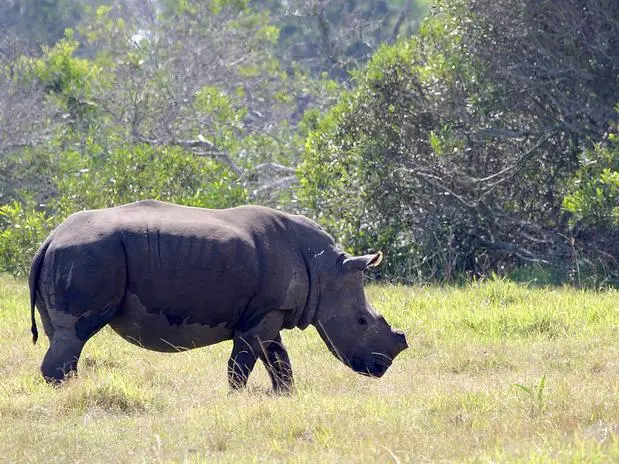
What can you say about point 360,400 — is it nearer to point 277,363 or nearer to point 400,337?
point 277,363

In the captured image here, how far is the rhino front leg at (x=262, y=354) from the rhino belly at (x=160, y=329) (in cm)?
16

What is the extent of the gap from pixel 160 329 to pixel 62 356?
1.99ft

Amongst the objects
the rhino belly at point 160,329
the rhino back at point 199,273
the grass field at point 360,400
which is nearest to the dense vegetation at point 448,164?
the grass field at point 360,400

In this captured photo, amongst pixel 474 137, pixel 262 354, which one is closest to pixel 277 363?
pixel 262 354

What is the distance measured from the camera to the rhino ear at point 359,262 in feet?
25.8

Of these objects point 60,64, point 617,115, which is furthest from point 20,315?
point 60,64

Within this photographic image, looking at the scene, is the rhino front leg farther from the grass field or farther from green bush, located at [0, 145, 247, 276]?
green bush, located at [0, 145, 247, 276]

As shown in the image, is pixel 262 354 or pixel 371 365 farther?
pixel 371 365

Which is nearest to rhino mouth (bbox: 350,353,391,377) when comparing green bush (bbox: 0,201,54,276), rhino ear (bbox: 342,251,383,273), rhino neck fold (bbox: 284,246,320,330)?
rhino neck fold (bbox: 284,246,320,330)

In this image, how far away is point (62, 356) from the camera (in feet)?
24.0

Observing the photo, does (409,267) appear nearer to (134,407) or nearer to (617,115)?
(617,115)

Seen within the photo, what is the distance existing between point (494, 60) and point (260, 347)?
6.19 meters

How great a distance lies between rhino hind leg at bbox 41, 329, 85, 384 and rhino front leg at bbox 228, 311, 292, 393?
946 millimetres

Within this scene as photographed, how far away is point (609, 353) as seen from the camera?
8.27 meters
